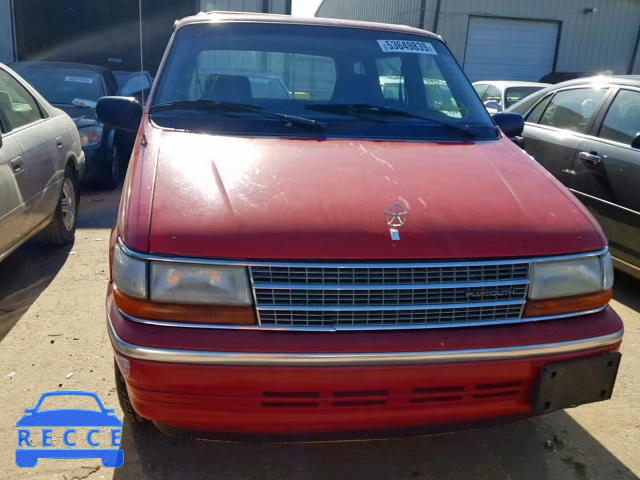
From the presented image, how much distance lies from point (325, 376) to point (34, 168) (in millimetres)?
3088

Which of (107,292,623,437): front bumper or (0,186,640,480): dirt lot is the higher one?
(107,292,623,437): front bumper

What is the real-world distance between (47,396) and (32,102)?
2688 millimetres

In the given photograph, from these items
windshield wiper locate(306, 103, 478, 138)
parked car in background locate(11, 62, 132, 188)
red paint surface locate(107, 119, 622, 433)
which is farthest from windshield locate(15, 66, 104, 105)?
red paint surface locate(107, 119, 622, 433)

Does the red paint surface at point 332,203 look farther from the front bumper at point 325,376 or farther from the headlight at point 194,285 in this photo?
the front bumper at point 325,376

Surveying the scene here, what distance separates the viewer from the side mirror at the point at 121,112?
3.32m

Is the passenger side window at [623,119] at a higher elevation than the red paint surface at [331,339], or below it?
higher

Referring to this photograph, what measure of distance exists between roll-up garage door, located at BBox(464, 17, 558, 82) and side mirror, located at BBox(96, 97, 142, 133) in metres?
16.3

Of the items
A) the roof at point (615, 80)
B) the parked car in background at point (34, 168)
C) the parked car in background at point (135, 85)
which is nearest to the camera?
the parked car in background at point (34, 168)

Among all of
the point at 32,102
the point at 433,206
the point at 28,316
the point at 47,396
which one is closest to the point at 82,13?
the point at 32,102

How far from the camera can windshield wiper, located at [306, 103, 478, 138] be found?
295 centimetres

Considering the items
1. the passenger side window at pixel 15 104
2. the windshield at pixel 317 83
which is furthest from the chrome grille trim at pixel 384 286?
the passenger side window at pixel 15 104

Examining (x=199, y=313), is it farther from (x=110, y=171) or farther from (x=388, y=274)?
(x=110, y=171)

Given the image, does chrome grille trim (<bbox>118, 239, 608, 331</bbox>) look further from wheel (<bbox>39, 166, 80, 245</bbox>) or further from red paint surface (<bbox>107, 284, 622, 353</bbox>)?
wheel (<bbox>39, 166, 80, 245</bbox>)

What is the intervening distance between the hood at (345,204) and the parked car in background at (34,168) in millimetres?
1641
